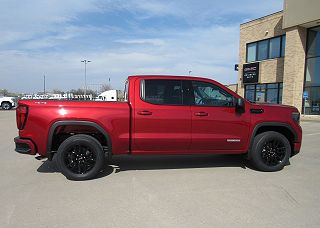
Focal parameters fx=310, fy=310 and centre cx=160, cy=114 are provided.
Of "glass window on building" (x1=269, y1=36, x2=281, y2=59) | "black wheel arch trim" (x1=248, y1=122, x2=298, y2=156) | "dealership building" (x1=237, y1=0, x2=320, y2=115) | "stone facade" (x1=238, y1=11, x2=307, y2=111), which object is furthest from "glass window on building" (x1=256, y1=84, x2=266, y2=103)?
"black wheel arch trim" (x1=248, y1=122, x2=298, y2=156)

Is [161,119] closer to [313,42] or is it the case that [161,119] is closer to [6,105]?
[313,42]

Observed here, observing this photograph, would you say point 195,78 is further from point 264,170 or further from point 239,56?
point 239,56

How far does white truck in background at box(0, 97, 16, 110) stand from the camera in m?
32.6

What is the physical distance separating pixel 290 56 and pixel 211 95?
17.6m

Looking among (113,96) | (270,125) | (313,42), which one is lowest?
(270,125)

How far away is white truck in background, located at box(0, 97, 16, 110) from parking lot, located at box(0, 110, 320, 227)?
29055 millimetres

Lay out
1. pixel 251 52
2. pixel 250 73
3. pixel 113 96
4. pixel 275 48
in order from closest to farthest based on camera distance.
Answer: pixel 113 96
pixel 275 48
pixel 250 73
pixel 251 52

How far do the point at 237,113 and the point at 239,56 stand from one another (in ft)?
72.7

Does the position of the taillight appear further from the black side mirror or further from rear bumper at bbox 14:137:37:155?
the black side mirror

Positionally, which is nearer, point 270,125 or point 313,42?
point 270,125

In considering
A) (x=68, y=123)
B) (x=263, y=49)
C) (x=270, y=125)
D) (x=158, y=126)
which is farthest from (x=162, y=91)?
(x=263, y=49)

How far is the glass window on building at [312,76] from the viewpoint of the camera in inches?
824

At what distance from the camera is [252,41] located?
25.4 m

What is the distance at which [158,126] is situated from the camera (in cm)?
562
